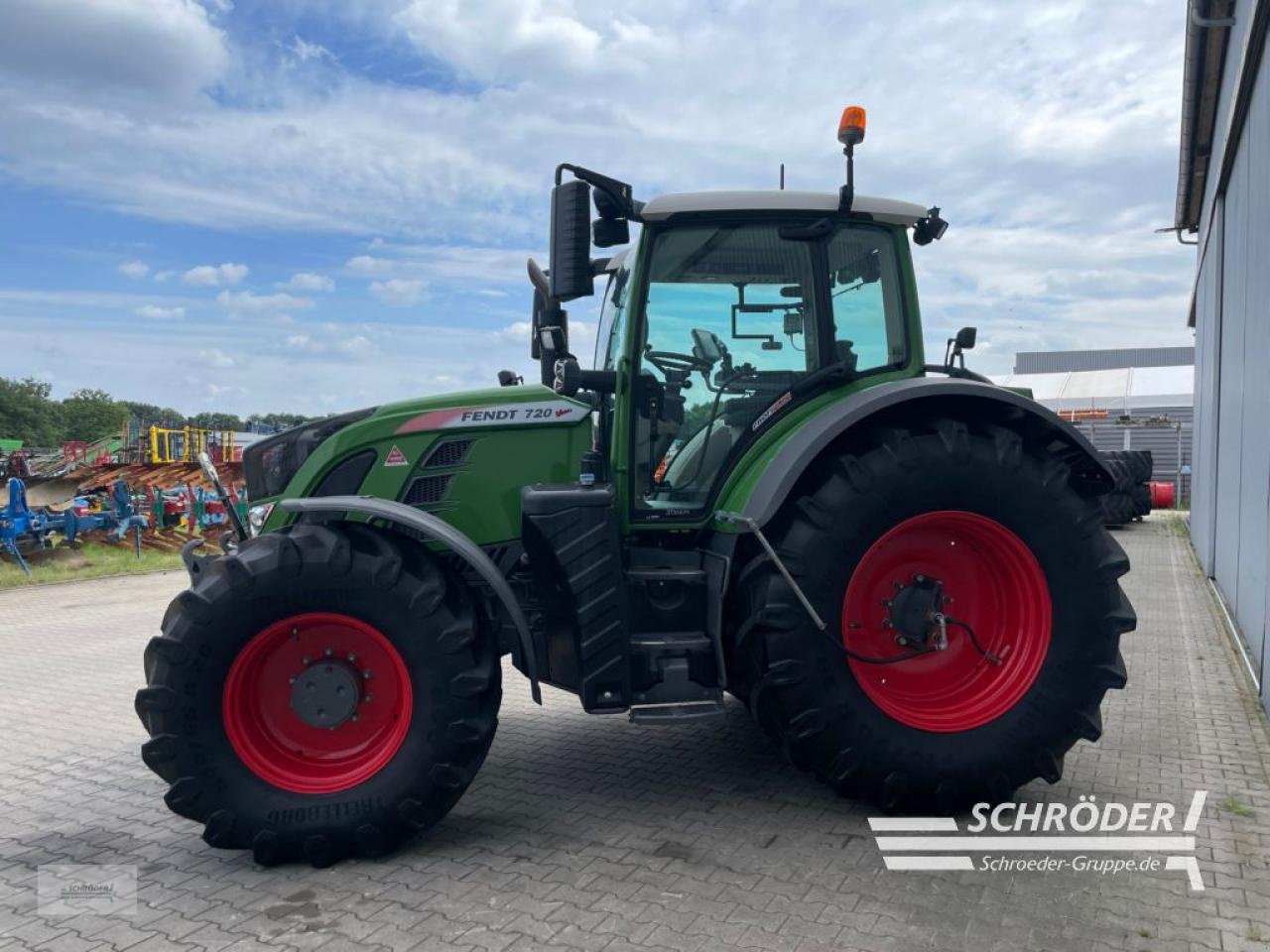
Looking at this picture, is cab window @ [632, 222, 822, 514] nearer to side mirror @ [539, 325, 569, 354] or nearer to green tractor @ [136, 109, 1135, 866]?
green tractor @ [136, 109, 1135, 866]

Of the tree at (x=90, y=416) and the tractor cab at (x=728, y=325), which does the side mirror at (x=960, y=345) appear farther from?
the tree at (x=90, y=416)

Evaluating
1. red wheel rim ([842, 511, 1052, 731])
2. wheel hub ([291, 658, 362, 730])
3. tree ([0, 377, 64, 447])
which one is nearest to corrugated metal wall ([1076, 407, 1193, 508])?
red wheel rim ([842, 511, 1052, 731])

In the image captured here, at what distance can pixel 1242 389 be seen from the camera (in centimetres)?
749

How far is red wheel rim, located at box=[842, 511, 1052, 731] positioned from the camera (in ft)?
12.7

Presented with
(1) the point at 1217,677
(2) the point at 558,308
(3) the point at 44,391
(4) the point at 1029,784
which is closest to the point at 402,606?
(2) the point at 558,308

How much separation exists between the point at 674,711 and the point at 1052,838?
4.94ft

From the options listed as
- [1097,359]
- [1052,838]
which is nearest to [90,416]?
[1097,359]

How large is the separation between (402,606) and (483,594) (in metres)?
0.56

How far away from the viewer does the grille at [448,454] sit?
412cm

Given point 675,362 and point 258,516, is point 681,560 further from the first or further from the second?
point 258,516

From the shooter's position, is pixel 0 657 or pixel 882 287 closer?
pixel 882 287

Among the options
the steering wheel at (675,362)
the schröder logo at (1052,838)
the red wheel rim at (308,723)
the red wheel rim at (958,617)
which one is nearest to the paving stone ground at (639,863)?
the schröder logo at (1052,838)

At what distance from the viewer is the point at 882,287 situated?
429 centimetres

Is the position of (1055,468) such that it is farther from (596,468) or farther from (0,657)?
Answer: (0,657)
